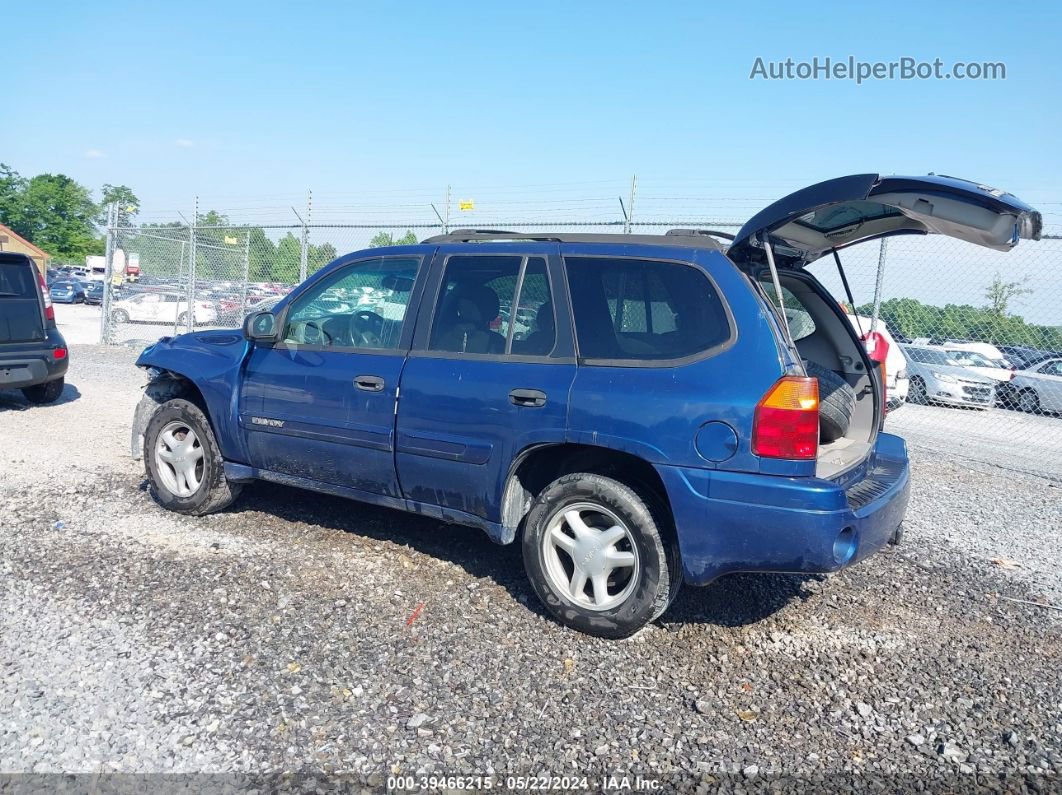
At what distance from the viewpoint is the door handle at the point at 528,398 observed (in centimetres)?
377

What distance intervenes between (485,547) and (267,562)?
125 centimetres

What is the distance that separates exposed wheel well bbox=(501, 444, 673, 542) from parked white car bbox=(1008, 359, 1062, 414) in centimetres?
1254

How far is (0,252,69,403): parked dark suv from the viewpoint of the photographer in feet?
28.1

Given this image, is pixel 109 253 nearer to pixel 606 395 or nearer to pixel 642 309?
pixel 642 309

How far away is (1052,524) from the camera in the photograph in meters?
6.25

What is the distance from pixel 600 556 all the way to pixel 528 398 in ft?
2.60

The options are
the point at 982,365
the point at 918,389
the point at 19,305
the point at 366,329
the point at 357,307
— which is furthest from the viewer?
the point at 918,389

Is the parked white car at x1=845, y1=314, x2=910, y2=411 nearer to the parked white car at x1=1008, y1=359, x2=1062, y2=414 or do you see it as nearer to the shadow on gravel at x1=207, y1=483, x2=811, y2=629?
the parked white car at x1=1008, y1=359, x2=1062, y2=414

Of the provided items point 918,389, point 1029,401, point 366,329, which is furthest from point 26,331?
point 1029,401

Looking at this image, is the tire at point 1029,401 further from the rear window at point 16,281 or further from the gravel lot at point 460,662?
the rear window at point 16,281

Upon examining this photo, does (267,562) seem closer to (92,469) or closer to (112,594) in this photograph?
(112,594)

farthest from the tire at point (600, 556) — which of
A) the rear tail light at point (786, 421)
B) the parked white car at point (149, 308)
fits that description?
the parked white car at point (149, 308)

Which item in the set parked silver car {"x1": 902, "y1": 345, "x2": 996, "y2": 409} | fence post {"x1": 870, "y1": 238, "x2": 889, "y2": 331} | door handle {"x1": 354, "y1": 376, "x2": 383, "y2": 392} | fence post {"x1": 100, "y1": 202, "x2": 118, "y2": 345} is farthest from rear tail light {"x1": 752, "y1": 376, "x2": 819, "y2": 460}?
fence post {"x1": 100, "y1": 202, "x2": 118, "y2": 345}

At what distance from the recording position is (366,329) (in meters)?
4.56
